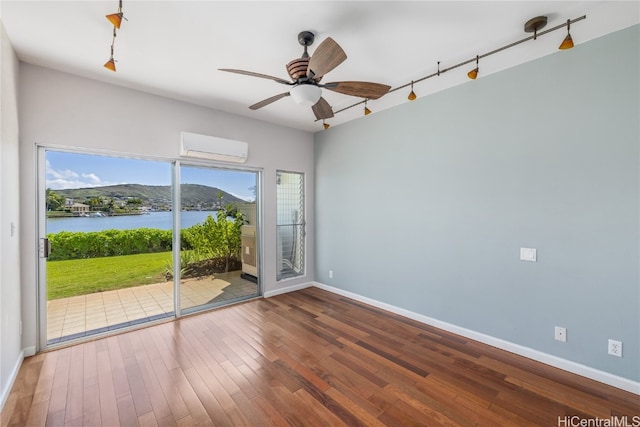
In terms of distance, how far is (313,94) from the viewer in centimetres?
222

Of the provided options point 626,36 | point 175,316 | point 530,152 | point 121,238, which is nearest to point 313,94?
point 530,152

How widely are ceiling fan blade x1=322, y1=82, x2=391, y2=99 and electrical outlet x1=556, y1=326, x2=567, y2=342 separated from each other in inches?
102

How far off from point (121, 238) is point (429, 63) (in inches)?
157

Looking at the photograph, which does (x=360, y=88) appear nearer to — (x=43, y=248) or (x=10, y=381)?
(x=43, y=248)

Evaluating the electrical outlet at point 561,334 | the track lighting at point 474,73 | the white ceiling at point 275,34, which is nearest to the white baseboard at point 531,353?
the electrical outlet at point 561,334

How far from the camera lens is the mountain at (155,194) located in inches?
116

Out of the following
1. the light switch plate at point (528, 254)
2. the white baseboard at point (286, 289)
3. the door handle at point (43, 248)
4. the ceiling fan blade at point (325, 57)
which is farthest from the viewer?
the white baseboard at point (286, 289)

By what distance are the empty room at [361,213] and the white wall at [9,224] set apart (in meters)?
0.03

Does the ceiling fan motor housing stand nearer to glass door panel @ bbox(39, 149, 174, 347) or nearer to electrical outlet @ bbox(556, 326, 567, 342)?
glass door panel @ bbox(39, 149, 174, 347)

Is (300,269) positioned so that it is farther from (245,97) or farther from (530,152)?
(530,152)

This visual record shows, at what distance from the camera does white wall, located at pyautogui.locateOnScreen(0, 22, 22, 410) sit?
199cm

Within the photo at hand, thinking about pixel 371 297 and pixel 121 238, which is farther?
pixel 371 297

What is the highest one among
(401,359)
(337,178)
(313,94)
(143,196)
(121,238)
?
(313,94)

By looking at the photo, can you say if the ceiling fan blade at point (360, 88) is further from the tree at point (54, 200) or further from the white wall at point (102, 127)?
the tree at point (54, 200)
